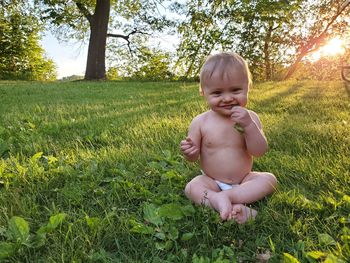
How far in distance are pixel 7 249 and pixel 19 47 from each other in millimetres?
23518

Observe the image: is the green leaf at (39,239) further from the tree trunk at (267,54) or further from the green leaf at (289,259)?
the tree trunk at (267,54)

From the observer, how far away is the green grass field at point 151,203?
5.29ft

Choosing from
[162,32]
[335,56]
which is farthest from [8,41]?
[335,56]

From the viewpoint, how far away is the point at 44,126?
13.1 feet

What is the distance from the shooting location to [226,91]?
2.11 meters

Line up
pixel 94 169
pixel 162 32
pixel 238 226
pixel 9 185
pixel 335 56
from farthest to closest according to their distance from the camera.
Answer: pixel 335 56 < pixel 162 32 < pixel 94 169 < pixel 9 185 < pixel 238 226

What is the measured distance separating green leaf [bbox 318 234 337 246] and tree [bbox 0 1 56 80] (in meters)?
21.4

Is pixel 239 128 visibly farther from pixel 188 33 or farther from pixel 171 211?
pixel 188 33

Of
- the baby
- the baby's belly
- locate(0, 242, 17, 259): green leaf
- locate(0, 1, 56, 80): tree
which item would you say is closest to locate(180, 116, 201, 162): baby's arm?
the baby

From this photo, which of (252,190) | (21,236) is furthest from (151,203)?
(21,236)

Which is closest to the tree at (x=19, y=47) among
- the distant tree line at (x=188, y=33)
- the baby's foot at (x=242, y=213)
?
the distant tree line at (x=188, y=33)

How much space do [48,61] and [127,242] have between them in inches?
1038

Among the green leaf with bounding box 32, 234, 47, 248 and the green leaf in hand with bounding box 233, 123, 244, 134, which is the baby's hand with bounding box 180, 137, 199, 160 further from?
the green leaf with bounding box 32, 234, 47, 248

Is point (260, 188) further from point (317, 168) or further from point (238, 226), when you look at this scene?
point (317, 168)
